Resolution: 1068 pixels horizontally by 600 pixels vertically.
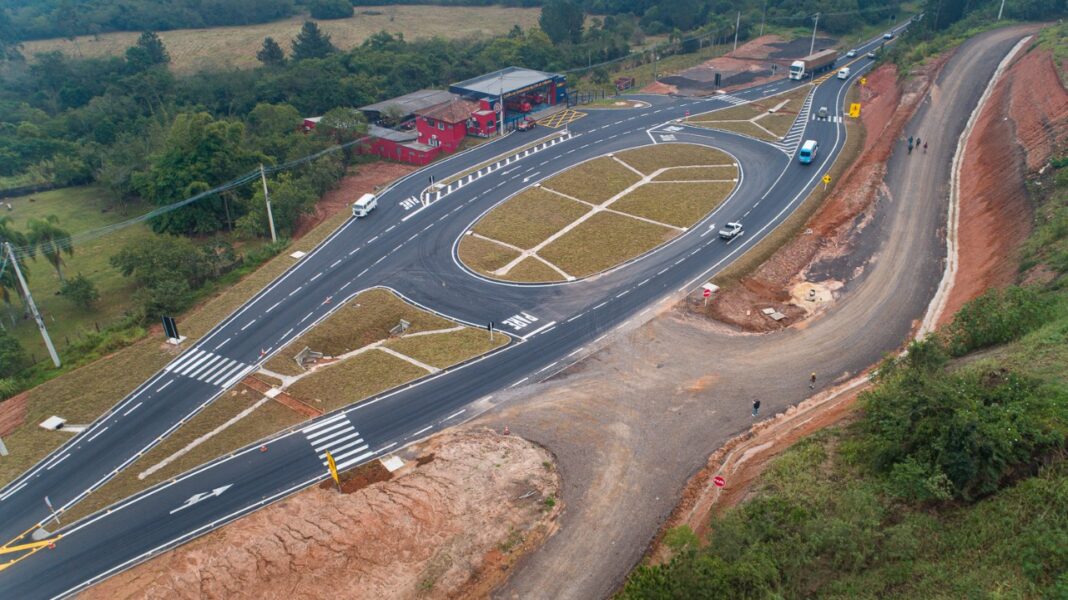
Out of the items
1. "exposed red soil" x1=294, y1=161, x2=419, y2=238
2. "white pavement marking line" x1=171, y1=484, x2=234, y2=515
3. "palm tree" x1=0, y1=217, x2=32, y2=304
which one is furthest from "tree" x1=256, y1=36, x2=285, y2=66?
"white pavement marking line" x1=171, y1=484, x2=234, y2=515

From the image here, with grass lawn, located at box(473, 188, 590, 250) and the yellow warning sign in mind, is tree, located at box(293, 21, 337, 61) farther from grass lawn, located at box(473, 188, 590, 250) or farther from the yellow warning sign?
the yellow warning sign

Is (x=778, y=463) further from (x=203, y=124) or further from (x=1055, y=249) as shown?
(x=203, y=124)

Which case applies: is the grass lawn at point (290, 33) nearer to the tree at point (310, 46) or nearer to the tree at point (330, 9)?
the tree at point (330, 9)

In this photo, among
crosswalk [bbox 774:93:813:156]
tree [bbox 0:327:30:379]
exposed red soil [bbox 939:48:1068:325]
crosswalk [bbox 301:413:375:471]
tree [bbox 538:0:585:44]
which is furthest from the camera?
tree [bbox 538:0:585:44]

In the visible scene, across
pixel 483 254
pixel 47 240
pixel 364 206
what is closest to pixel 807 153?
pixel 483 254

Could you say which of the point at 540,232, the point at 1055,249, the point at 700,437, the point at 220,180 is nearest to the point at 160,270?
the point at 220,180
